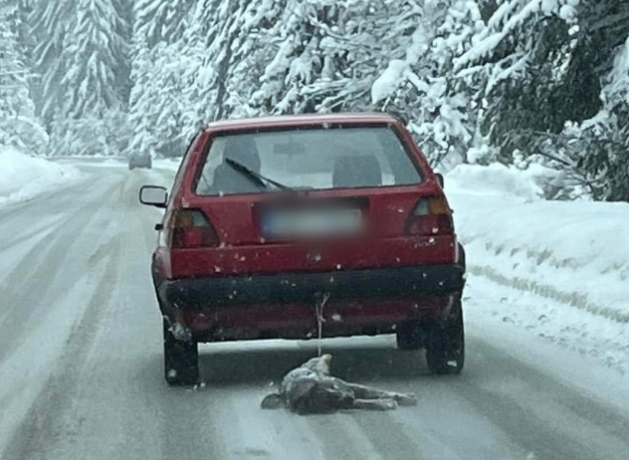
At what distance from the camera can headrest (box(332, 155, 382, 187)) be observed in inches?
316

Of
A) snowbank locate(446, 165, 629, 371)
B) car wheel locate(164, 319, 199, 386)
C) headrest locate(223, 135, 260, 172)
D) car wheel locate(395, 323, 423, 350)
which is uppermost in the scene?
headrest locate(223, 135, 260, 172)

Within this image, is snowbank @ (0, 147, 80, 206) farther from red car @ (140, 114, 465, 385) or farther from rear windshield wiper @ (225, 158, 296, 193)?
red car @ (140, 114, 465, 385)

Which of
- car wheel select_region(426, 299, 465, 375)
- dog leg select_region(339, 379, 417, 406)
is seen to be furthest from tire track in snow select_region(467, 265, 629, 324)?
dog leg select_region(339, 379, 417, 406)

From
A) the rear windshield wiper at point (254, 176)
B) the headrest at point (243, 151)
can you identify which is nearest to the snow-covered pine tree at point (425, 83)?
the headrest at point (243, 151)

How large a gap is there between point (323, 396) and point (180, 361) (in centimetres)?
118

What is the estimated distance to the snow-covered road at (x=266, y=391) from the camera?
21.4 ft

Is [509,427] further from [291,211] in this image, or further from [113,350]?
[113,350]

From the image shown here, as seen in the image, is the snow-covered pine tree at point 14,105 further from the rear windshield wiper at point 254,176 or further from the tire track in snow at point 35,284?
the rear windshield wiper at point 254,176

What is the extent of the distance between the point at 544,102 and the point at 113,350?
7.41m

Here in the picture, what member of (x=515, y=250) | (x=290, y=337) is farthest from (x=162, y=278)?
(x=515, y=250)

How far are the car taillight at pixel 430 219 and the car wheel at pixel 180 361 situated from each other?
4.70 feet

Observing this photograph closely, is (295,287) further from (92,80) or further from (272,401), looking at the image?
(92,80)

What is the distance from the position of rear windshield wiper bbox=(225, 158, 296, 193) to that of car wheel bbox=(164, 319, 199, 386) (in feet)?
3.18

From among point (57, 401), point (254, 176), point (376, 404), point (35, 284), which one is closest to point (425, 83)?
point (35, 284)
